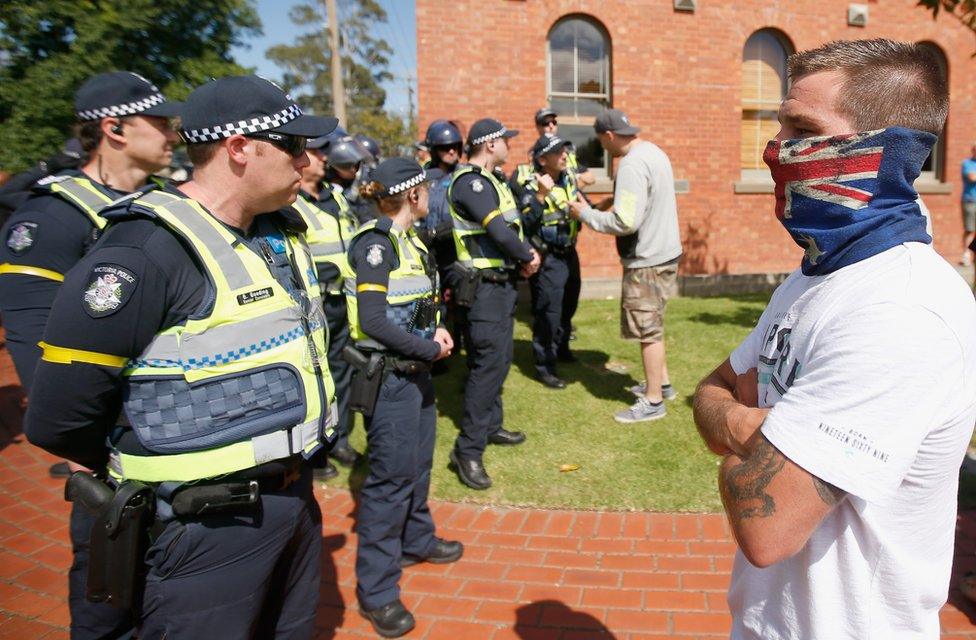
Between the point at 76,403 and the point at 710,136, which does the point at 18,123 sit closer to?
the point at 76,403

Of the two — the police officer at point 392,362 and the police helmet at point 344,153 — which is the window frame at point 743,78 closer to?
the police helmet at point 344,153

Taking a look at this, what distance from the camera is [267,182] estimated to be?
1950 millimetres

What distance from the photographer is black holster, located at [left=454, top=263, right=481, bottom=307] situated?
14.6 ft

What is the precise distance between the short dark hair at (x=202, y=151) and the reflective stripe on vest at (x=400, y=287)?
4.02ft

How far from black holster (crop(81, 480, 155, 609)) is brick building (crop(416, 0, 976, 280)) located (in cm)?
826

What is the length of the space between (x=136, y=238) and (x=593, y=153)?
9.18 metres

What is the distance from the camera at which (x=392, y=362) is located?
3141 millimetres

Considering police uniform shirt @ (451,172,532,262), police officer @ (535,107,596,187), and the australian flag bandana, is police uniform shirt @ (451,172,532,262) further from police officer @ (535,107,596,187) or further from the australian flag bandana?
the australian flag bandana

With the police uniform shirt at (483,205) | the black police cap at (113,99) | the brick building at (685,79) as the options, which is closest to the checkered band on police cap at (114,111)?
the black police cap at (113,99)

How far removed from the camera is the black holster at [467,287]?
14.6ft

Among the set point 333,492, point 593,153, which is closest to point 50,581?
point 333,492

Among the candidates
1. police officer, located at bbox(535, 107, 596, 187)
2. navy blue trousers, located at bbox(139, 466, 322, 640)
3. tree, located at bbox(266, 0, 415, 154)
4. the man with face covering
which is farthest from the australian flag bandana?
tree, located at bbox(266, 0, 415, 154)

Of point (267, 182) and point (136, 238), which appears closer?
point (136, 238)

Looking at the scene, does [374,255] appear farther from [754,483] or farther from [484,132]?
[754,483]
